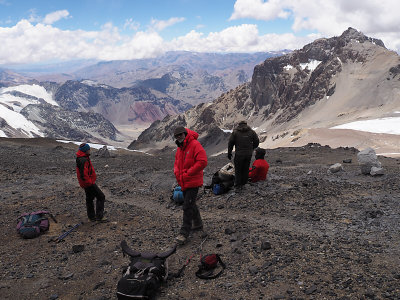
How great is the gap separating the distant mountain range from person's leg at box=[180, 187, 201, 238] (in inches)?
2786

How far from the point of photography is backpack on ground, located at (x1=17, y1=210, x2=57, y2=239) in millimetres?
8922

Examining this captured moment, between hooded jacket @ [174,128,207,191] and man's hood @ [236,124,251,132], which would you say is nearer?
hooded jacket @ [174,128,207,191]

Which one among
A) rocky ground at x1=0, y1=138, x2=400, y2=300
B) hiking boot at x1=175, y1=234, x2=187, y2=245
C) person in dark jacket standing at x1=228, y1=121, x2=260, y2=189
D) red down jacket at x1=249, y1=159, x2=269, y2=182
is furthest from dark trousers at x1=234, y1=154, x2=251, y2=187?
hiking boot at x1=175, y1=234, x2=187, y2=245

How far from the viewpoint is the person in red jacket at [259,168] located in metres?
12.4

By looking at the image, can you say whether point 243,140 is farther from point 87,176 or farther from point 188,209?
point 87,176

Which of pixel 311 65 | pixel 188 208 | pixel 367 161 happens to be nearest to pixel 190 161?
pixel 188 208

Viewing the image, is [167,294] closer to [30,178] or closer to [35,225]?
[35,225]

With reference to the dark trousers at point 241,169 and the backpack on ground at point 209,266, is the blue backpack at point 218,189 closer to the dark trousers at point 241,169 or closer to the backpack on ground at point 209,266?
the dark trousers at point 241,169

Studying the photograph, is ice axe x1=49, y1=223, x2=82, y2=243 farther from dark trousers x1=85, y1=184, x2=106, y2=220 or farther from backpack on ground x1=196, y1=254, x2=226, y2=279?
backpack on ground x1=196, y1=254, x2=226, y2=279

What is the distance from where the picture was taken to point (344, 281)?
18.3ft

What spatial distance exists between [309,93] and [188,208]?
138m

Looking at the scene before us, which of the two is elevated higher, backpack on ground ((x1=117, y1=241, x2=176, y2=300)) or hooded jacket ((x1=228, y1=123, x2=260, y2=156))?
hooded jacket ((x1=228, y1=123, x2=260, y2=156))

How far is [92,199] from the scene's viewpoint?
9883 millimetres

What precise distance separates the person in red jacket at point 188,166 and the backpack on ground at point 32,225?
166 inches
